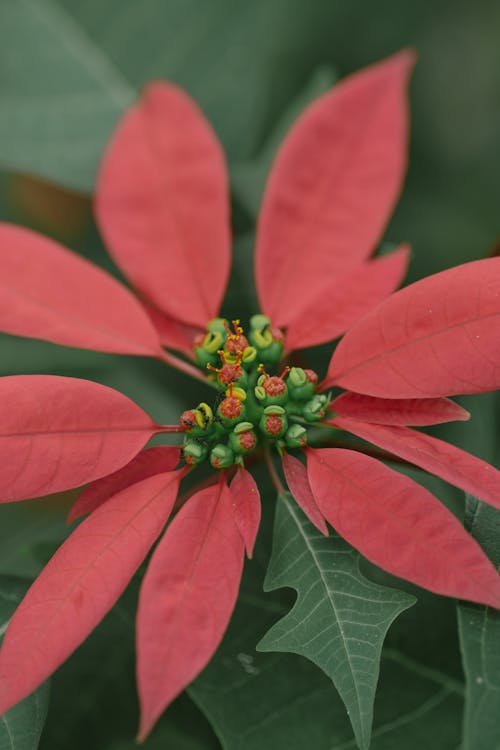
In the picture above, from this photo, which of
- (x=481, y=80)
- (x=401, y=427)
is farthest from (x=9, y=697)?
(x=481, y=80)

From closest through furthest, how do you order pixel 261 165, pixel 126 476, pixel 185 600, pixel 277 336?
1. pixel 185 600
2. pixel 126 476
3. pixel 277 336
4. pixel 261 165

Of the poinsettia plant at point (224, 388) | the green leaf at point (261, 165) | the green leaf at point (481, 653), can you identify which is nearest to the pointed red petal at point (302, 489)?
the poinsettia plant at point (224, 388)

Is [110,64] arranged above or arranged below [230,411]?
above

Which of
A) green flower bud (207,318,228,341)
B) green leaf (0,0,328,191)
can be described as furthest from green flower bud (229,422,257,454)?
green leaf (0,0,328,191)

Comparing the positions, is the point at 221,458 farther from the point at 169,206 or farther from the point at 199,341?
the point at 169,206

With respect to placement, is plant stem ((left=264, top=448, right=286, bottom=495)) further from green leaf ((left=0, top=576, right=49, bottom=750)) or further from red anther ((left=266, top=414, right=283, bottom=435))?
green leaf ((left=0, top=576, right=49, bottom=750))

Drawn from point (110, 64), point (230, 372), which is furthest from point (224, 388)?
point (110, 64)

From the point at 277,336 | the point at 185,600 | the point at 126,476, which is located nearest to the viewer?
the point at 185,600

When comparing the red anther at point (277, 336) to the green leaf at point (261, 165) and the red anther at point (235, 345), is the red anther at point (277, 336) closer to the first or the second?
the red anther at point (235, 345)
